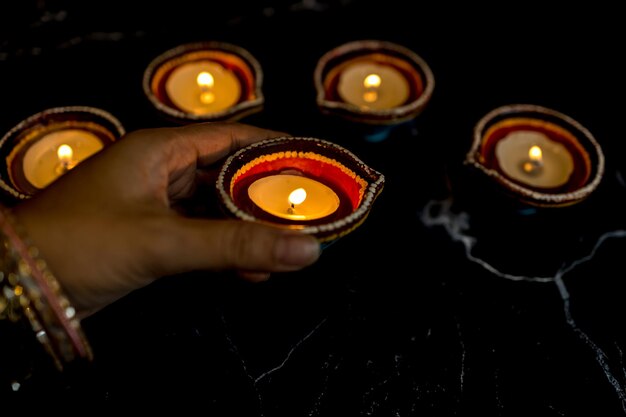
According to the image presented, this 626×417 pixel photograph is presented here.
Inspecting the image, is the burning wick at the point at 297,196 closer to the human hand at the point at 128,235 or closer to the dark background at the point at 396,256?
the human hand at the point at 128,235

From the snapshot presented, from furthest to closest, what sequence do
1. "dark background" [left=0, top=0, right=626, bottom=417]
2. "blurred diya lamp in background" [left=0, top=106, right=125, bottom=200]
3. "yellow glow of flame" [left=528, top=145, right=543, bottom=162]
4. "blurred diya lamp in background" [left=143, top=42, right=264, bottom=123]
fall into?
"blurred diya lamp in background" [left=143, top=42, right=264, bottom=123] → "yellow glow of flame" [left=528, top=145, right=543, bottom=162] → "blurred diya lamp in background" [left=0, top=106, right=125, bottom=200] → "dark background" [left=0, top=0, right=626, bottom=417]

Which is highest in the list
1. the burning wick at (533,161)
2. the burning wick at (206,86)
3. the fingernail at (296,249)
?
the burning wick at (206,86)

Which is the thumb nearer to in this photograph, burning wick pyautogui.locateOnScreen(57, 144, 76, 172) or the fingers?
the fingers

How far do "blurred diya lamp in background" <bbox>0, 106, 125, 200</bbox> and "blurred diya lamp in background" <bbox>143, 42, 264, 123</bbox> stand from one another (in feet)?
0.75

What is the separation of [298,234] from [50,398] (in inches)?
32.2

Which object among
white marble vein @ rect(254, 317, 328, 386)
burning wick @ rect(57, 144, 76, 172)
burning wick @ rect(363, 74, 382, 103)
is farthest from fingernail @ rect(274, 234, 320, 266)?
A: burning wick @ rect(363, 74, 382, 103)

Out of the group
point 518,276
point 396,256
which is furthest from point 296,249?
point 518,276

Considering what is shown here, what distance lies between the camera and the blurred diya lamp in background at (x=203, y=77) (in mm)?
1999

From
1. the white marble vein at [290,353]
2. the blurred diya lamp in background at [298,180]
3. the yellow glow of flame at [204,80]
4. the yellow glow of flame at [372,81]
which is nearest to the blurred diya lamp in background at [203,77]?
the yellow glow of flame at [204,80]

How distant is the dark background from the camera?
150 cm

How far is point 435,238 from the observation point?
6.02 feet

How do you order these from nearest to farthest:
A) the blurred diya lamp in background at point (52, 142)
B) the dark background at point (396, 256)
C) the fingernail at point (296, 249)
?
the fingernail at point (296, 249), the dark background at point (396, 256), the blurred diya lamp in background at point (52, 142)

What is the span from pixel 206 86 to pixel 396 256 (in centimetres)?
93

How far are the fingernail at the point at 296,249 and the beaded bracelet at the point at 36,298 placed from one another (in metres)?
0.47
